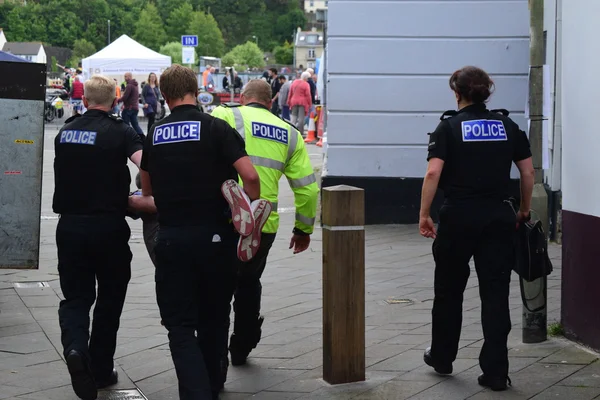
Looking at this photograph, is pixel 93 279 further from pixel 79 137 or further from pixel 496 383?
pixel 496 383

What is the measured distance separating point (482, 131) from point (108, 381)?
2.51 meters

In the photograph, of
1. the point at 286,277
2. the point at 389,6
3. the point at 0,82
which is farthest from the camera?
the point at 389,6

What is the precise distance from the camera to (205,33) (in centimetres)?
14812

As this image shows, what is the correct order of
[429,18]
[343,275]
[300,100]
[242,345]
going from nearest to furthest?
[343,275]
[242,345]
[429,18]
[300,100]

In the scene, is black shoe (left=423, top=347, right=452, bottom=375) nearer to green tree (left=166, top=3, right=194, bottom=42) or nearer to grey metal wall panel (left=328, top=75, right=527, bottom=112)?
grey metal wall panel (left=328, top=75, right=527, bottom=112)

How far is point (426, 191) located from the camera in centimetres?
571

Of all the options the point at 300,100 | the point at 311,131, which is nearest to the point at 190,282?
the point at 300,100

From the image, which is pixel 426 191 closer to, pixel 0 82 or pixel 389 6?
pixel 0 82

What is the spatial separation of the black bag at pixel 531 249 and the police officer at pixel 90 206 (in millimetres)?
2193

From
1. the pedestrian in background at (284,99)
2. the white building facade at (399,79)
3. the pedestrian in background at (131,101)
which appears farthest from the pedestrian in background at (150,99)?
the white building facade at (399,79)

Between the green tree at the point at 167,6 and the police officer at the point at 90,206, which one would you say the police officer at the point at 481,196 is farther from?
the green tree at the point at 167,6

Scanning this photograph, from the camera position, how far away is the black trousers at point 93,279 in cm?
564

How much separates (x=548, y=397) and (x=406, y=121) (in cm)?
709

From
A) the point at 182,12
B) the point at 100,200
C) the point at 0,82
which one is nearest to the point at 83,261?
the point at 100,200
